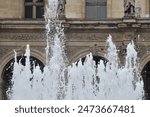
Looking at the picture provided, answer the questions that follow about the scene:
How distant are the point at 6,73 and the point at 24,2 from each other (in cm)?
430

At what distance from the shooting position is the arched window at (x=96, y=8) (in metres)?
26.5

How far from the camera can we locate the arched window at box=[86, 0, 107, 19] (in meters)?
26.5

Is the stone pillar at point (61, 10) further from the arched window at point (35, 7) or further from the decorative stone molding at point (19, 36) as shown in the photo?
the arched window at point (35, 7)

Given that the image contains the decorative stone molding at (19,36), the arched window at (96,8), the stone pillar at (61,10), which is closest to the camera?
the stone pillar at (61,10)

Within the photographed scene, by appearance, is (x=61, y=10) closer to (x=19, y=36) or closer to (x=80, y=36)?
(x=80, y=36)

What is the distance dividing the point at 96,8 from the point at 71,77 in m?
5.76

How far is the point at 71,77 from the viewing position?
2175 centimetres

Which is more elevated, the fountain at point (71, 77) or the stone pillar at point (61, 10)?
the stone pillar at point (61, 10)

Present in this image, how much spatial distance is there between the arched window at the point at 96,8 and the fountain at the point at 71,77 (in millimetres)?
3204

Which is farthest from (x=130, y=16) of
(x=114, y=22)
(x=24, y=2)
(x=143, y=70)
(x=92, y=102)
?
(x=92, y=102)

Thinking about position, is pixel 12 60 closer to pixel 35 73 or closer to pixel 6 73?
pixel 6 73

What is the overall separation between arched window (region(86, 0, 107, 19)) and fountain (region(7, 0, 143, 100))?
3204 mm

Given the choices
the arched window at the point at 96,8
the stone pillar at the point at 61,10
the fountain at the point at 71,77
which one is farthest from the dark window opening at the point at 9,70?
the arched window at the point at 96,8

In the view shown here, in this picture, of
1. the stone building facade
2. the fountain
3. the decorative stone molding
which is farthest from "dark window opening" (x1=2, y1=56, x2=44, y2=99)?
the decorative stone molding
